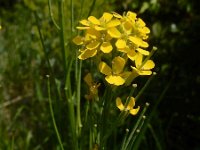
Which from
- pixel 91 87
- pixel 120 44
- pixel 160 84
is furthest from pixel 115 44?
pixel 160 84

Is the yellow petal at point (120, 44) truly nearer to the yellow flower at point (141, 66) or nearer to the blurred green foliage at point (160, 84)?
the yellow flower at point (141, 66)

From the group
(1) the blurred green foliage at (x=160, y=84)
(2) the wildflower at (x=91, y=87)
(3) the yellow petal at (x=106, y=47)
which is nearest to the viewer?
(3) the yellow petal at (x=106, y=47)

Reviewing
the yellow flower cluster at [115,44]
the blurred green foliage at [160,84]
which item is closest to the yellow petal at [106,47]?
the yellow flower cluster at [115,44]

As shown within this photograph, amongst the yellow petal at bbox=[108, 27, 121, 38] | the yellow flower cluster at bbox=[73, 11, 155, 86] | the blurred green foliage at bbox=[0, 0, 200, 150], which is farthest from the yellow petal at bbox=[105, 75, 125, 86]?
the blurred green foliage at bbox=[0, 0, 200, 150]

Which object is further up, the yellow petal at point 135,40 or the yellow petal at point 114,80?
the yellow petal at point 135,40

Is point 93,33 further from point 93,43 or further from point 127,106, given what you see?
point 127,106

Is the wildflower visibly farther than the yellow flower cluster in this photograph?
Yes

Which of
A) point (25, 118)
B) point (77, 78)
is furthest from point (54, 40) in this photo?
point (77, 78)

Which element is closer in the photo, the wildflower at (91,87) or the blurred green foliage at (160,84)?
the wildflower at (91,87)

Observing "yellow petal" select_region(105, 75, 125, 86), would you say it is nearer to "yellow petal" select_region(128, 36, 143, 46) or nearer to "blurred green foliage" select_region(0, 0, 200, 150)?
"yellow petal" select_region(128, 36, 143, 46)
